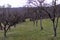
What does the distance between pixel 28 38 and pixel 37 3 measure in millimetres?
4808

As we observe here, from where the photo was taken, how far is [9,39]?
2530cm

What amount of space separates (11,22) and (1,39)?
118 inches

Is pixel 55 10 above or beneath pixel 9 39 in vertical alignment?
above

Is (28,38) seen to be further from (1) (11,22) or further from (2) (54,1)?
(2) (54,1)

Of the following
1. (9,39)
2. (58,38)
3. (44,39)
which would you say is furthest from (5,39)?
(58,38)

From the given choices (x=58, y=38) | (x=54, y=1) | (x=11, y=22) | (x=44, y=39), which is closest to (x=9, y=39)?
(x=11, y=22)

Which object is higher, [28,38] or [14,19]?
[14,19]

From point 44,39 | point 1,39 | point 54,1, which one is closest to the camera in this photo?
point 54,1

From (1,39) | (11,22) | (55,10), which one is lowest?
(1,39)

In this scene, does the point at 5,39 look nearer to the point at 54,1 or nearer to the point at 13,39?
the point at 13,39

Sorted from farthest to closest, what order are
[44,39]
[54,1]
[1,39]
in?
[1,39]
[44,39]
[54,1]

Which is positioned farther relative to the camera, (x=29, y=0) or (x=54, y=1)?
(x=29, y=0)

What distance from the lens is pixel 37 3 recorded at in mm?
25859

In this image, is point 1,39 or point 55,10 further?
point 1,39
